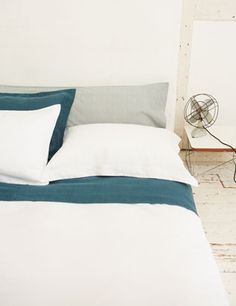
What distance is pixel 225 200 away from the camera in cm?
198

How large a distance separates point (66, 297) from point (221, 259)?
39.4 inches

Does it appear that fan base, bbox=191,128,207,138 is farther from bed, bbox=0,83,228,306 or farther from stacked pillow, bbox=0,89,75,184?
stacked pillow, bbox=0,89,75,184

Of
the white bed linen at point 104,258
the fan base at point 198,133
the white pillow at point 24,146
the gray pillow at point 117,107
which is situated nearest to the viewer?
the white bed linen at point 104,258

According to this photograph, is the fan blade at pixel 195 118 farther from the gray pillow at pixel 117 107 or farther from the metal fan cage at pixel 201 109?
the gray pillow at pixel 117 107

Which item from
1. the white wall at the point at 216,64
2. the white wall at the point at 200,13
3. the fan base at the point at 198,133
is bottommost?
the fan base at the point at 198,133

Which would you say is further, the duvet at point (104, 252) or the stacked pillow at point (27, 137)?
the stacked pillow at point (27, 137)

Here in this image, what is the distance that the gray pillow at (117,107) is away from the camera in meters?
1.77

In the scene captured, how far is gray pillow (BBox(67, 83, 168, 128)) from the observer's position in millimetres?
1771

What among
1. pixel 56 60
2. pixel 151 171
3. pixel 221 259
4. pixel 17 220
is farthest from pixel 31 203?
pixel 56 60

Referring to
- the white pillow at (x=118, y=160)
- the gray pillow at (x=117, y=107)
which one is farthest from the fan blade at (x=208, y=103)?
the white pillow at (x=118, y=160)

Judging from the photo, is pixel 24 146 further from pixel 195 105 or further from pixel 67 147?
pixel 195 105

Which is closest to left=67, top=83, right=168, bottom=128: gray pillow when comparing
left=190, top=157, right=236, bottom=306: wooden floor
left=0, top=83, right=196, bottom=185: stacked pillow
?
left=0, top=83, right=196, bottom=185: stacked pillow

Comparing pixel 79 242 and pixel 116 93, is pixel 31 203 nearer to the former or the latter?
pixel 79 242

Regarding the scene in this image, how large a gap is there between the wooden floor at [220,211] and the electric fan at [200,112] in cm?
35
